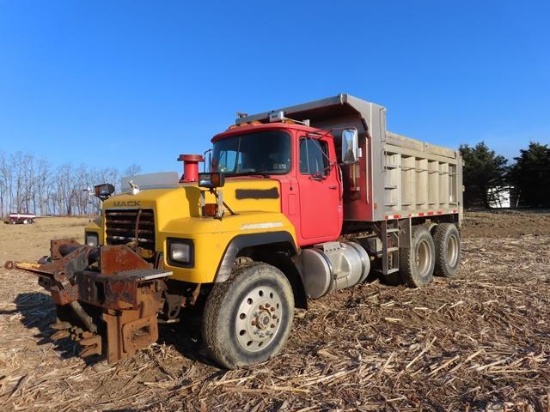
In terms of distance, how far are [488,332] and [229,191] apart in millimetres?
3476

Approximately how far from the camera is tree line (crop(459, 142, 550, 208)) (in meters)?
36.3

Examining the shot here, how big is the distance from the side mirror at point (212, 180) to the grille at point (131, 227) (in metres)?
0.65

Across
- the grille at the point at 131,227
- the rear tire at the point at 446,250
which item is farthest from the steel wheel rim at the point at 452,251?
the grille at the point at 131,227

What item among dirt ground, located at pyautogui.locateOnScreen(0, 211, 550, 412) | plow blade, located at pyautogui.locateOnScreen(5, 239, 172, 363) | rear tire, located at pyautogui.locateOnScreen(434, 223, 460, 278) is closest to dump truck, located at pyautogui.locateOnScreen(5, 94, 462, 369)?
plow blade, located at pyautogui.locateOnScreen(5, 239, 172, 363)

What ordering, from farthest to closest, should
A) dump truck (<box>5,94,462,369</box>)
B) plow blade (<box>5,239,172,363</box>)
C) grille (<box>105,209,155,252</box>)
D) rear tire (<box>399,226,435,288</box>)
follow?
rear tire (<box>399,226,435,288</box>)
grille (<box>105,209,155,252</box>)
dump truck (<box>5,94,462,369</box>)
plow blade (<box>5,239,172,363</box>)

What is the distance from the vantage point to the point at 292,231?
5.34 m

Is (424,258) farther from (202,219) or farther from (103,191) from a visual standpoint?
(103,191)

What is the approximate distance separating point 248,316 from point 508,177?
41250mm

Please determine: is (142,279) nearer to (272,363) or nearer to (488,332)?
(272,363)

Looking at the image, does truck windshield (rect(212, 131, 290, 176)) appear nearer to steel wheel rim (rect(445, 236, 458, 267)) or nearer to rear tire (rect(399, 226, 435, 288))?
rear tire (rect(399, 226, 435, 288))

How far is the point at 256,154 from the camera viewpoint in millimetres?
5859

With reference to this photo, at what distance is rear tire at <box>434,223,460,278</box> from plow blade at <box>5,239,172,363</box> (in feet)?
21.4

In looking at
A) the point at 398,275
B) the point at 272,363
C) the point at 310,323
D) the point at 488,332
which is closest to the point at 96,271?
the point at 272,363

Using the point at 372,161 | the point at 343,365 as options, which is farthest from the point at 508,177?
the point at 343,365
